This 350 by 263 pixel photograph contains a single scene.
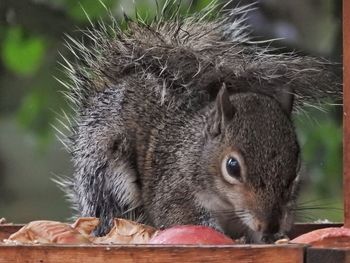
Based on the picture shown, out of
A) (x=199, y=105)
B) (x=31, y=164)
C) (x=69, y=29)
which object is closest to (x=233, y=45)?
(x=199, y=105)

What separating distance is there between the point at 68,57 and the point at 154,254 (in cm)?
221

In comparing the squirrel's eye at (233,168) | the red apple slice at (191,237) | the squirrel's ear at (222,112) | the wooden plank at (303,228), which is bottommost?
the red apple slice at (191,237)

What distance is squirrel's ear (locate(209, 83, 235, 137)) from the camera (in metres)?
2.50

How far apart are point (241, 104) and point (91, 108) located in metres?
0.46

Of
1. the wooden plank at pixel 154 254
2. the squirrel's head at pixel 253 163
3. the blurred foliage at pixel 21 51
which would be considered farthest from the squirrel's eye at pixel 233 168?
the blurred foliage at pixel 21 51

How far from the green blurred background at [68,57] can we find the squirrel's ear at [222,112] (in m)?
0.90

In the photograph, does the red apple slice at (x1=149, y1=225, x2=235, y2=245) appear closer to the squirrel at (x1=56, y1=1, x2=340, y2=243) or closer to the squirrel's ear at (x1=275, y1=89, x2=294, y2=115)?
the squirrel at (x1=56, y1=1, x2=340, y2=243)

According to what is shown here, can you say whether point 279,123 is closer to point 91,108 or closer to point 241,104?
point 241,104

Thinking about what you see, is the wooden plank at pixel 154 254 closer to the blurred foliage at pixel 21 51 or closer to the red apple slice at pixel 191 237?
the red apple slice at pixel 191 237

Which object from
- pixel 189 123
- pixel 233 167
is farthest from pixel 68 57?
pixel 233 167

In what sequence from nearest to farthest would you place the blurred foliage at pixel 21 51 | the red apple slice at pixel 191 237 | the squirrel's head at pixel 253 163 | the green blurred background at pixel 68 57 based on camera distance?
the red apple slice at pixel 191 237 < the squirrel's head at pixel 253 163 < the green blurred background at pixel 68 57 < the blurred foliage at pixel 21 51

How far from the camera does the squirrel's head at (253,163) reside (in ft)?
7.57

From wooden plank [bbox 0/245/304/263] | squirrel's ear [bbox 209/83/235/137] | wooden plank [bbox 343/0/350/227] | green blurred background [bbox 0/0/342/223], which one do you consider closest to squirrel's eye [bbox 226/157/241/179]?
squirrel's ear [bbox 209/83/235/137]

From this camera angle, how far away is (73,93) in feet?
9.73
